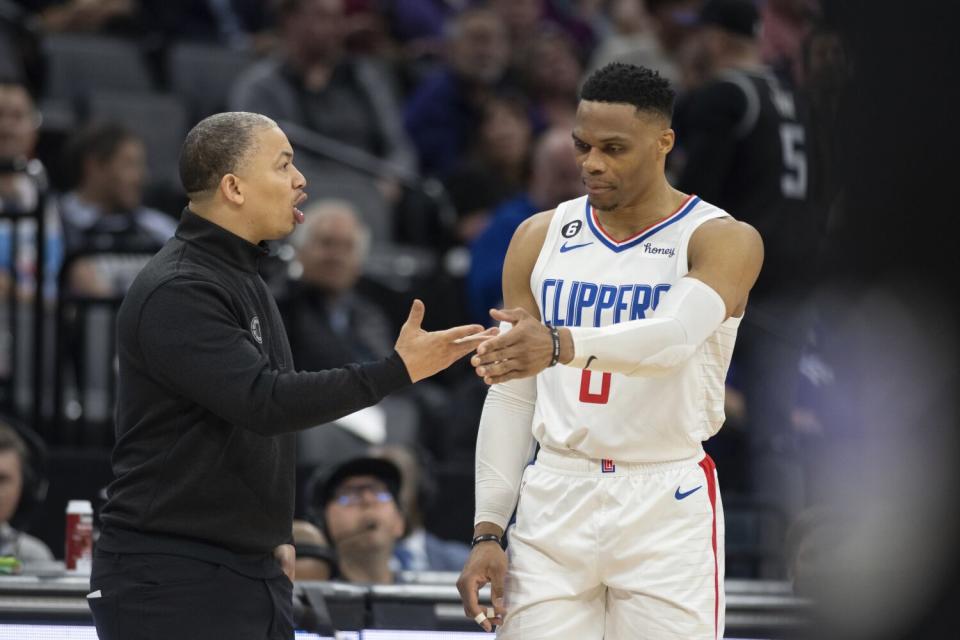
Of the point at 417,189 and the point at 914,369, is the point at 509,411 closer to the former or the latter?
the point at 914,369

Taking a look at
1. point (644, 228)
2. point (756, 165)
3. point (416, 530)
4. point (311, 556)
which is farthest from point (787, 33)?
point (416, 530)

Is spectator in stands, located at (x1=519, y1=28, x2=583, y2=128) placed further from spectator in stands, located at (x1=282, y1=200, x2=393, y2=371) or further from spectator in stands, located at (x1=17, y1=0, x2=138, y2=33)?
spectator in stands, located at (x1=282, y1=200, x2=393, y2=371)

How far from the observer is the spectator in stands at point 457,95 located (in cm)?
890

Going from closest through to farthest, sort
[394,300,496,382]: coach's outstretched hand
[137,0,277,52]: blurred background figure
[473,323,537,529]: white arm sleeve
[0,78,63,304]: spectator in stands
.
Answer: [394,300,496,382]: coach's outstretched hand, [473,323,537,529]: white arm sleeve, [0,78,63,304]: spectator in stands, [137,0,277,52]: blurred background figure

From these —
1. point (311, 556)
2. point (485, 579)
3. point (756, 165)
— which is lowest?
point (311, 556)

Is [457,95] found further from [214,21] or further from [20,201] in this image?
[20,201]

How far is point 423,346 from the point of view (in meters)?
2.85

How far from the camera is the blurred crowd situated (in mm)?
4754

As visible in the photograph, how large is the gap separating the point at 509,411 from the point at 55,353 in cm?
338

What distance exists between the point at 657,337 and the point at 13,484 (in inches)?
108

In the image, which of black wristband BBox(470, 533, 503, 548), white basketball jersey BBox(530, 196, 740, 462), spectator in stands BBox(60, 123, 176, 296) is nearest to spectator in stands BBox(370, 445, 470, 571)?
spectator in stands BBox(60, 123, 176, 296)

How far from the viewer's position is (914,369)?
1.85m

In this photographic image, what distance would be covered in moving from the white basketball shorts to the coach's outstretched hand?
38 cm

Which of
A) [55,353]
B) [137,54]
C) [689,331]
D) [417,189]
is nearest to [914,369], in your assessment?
[689,331]
